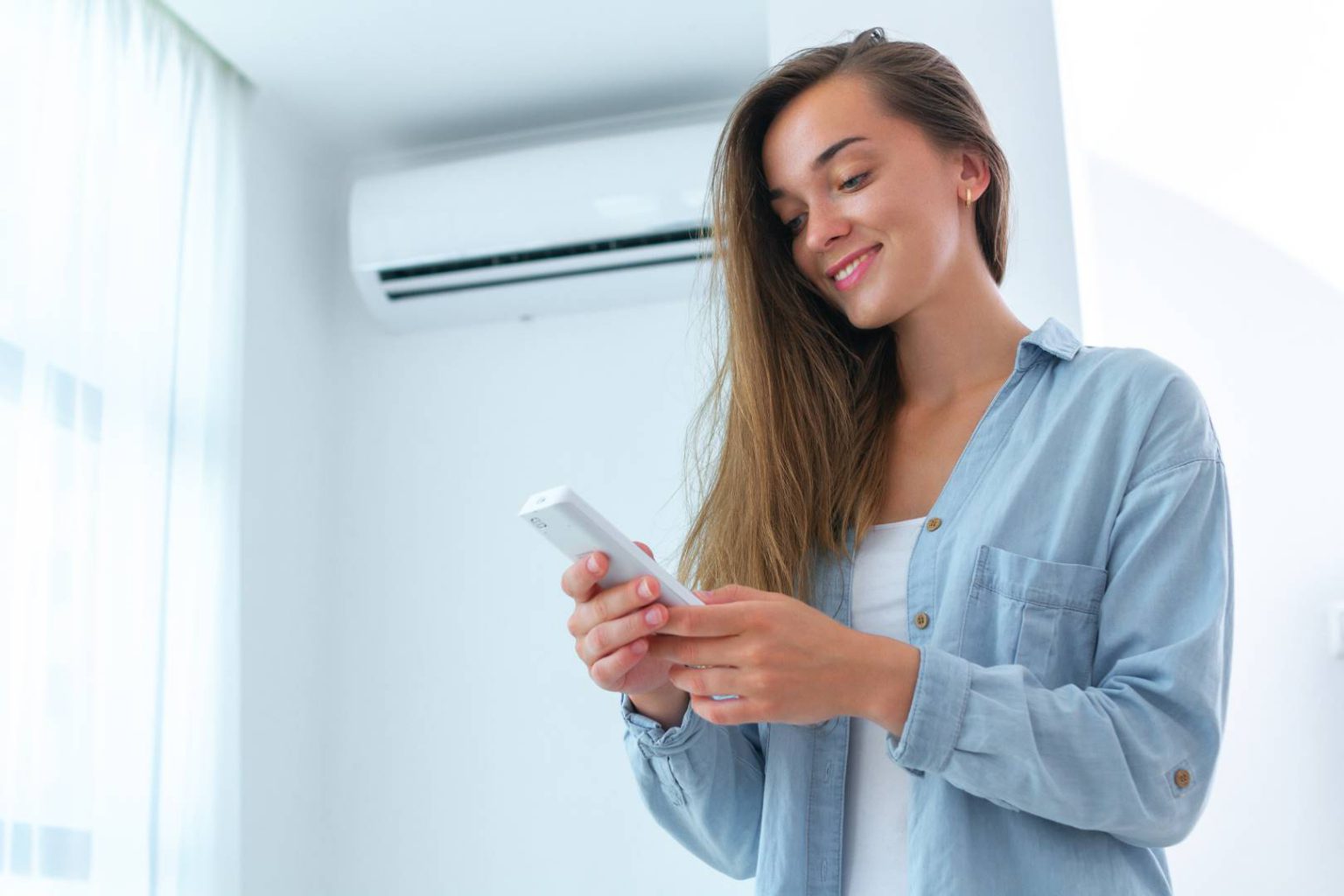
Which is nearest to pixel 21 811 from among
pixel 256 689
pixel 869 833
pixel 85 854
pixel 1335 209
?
pixel 85 854

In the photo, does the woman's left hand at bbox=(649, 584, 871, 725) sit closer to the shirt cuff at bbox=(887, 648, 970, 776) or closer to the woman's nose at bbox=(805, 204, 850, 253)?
the shirt cuff at bbox=(887, 648, 970, 776)

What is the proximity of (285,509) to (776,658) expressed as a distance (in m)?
2.05

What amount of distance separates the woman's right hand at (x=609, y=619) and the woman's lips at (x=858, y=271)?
43 centimetres

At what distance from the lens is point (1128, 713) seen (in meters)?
0.94

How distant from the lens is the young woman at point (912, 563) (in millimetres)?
938

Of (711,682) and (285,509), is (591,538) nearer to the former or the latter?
(711,682)

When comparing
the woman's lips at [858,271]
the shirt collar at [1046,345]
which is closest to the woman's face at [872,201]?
the woman's lips at [858,271]

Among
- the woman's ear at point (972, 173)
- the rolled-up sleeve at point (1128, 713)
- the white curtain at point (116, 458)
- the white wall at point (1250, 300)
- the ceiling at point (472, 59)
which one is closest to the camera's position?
the rolled-up sleeve at point (1128, 713)

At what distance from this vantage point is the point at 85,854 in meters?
1.98

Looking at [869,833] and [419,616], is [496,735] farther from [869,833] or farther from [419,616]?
[869,833]

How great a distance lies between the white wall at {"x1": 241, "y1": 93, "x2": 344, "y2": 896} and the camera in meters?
2.59

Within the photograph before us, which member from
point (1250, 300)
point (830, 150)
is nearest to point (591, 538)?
point (830, 150)

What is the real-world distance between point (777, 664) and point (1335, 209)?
4.23ft

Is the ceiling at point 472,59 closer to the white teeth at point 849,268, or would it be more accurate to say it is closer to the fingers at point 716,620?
the white teeth at point 849,268
